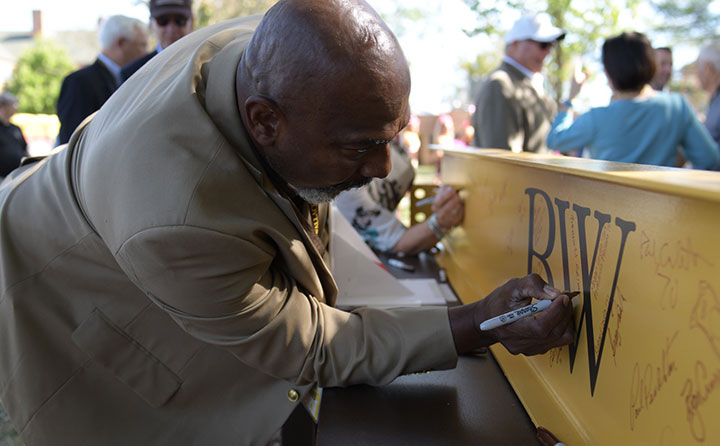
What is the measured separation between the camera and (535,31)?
3.39 metres

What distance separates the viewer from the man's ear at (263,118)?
1.01 m

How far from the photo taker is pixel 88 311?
48.2 inches

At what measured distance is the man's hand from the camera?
1028mm

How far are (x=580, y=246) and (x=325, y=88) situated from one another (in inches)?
22.4

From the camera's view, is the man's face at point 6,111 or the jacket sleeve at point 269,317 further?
the man's face at point 6,111

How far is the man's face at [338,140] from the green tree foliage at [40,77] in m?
27.8

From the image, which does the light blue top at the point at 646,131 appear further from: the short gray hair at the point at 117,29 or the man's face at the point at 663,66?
the short gray hair at the point at 117,29

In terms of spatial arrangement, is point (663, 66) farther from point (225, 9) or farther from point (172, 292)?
point (225, 9)

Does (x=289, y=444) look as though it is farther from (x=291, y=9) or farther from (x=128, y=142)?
(x=291, y=9)

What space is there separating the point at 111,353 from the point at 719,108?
3.82m

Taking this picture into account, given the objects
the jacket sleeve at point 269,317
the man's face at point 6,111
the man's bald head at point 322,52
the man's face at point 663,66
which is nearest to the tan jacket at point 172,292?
the jacket sleeve at point 269,317

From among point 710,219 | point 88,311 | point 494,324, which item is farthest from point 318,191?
point 710,219

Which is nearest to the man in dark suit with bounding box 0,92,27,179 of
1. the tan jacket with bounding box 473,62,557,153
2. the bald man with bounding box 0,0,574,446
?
the tan jacket with bounding box 473,62,557,153
